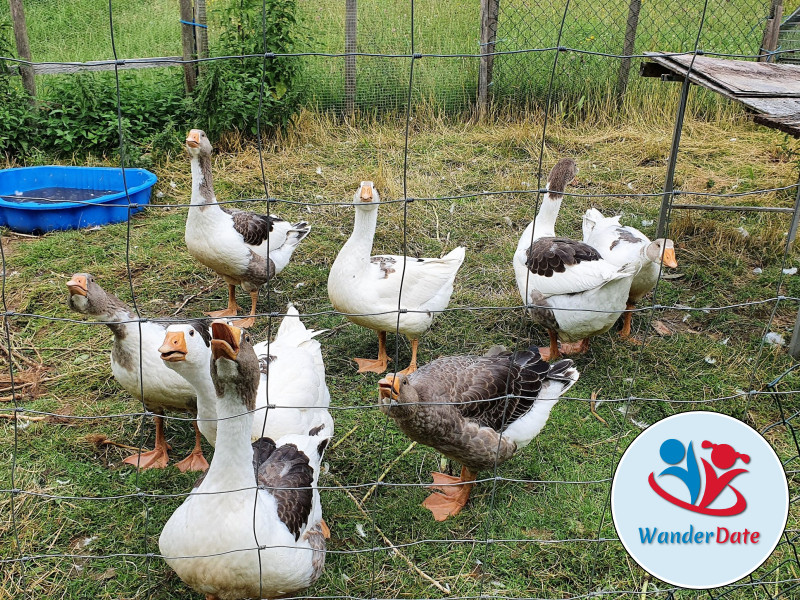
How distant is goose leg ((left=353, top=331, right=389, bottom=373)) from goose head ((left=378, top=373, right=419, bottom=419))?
56.2 inches

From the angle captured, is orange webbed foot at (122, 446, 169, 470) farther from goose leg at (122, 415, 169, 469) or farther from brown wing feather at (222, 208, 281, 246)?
brown wing feather at (222, 208, 281, 246)

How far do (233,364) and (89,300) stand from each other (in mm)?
1417

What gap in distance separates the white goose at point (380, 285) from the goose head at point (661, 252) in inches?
48.5

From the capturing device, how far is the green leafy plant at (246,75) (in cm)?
738

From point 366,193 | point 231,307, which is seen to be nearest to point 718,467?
point 366,193

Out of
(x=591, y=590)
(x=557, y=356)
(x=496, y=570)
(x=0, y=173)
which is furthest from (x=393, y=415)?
(x=0, y=173)

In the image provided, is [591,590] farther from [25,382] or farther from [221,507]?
[25,382]

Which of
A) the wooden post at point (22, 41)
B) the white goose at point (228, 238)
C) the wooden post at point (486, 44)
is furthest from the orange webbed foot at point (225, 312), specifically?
the wooden post at point (486, 44)

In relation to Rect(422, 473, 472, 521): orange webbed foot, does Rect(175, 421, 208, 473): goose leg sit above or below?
above

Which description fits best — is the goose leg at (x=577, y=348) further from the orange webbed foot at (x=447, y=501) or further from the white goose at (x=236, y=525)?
the white goose at (x=236, y=525)

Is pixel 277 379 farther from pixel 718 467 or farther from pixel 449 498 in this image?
pixel 718 467

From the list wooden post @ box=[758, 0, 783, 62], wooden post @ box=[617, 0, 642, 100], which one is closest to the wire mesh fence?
wooden post @ box=[617, 0, 642, 100]

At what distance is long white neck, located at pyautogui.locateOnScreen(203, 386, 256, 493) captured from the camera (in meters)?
2.79

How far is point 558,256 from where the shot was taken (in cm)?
475
